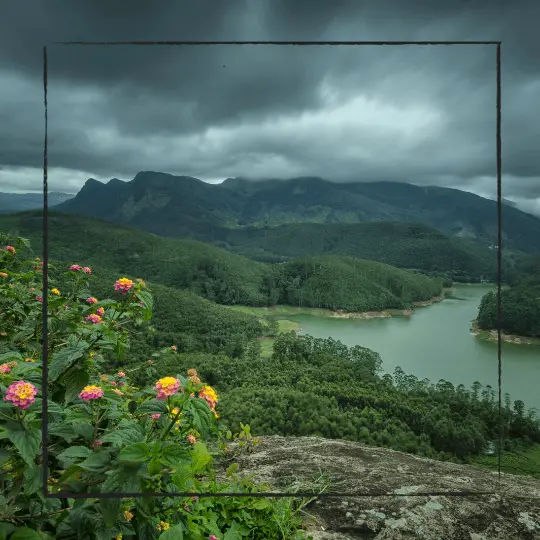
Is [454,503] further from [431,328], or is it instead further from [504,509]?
[431,328]

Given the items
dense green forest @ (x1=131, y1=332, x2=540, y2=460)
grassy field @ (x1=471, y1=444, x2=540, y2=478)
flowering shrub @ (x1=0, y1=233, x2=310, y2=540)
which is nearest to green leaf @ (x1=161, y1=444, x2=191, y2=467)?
flowering shrub @ (x1=0, y1=233, x2=310, y2=540)

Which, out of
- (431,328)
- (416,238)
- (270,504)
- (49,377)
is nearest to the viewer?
(49,377)

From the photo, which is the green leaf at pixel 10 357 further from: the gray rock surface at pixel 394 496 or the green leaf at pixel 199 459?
the gray rock surface at pixel 394 496

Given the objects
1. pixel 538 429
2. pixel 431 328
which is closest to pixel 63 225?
pixel 431 328

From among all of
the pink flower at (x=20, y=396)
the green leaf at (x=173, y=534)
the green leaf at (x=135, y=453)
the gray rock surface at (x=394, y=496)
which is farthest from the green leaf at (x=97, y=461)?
the gray rock surface at (x=394, y=496)

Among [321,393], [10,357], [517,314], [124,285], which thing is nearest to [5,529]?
[10,357]

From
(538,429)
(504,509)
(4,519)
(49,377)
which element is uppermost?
(49,377)
